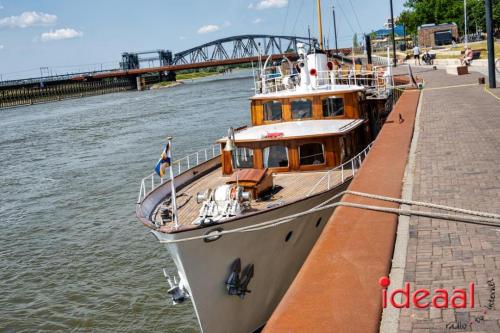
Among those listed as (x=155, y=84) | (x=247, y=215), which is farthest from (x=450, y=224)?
(x=155, y=84)

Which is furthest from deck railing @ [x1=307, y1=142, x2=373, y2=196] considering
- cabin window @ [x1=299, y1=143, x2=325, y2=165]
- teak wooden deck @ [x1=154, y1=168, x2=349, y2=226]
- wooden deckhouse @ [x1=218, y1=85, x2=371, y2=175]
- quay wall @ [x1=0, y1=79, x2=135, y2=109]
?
quay wall @ [x1=0, y1=79, x2=135, y2=109]

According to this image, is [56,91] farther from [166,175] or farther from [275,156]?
[275,156]

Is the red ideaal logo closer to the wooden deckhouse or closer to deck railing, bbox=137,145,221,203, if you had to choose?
deck railing, bbox=137,145,221,203

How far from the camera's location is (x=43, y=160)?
34.3 m

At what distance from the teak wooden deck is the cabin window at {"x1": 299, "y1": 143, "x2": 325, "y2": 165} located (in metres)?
0.30

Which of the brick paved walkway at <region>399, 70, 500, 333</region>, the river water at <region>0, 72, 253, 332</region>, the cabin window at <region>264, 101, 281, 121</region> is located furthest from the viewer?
the cabin window at <region>264, 101, 281, 121</region>

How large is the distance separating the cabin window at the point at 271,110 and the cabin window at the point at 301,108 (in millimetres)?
→ 494

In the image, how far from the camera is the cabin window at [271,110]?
15.7m

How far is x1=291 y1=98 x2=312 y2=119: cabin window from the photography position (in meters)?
15.4

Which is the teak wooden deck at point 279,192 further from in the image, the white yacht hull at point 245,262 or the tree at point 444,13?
the tree at point 444,13

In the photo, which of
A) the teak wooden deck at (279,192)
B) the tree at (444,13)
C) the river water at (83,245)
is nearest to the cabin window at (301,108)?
the teak wooden deck at (279,192)

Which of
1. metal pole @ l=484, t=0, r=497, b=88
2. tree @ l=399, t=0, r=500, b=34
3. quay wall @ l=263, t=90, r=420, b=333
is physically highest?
tree @ l=399, t=0, r=500, b=34

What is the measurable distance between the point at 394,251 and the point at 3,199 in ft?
75.5

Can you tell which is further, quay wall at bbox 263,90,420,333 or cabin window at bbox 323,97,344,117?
cabin window at bbox 323,97,344,117
